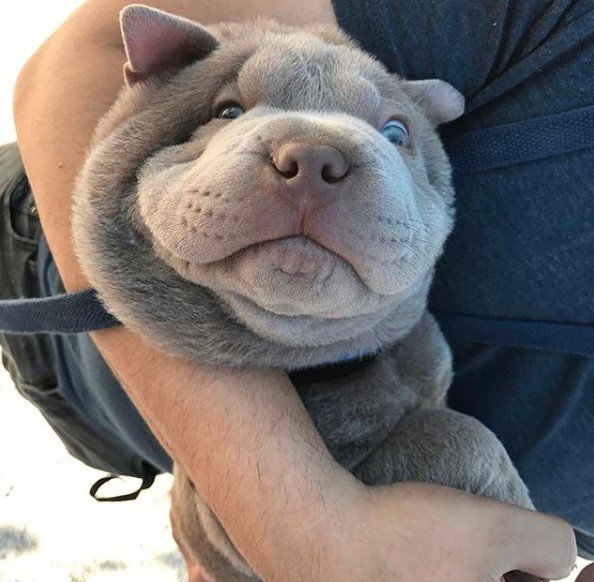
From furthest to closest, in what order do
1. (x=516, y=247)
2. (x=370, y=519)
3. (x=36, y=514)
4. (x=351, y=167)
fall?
(x=36, y=514), (x=516, y=247), (x=370, y=519), (x=351, y=167)

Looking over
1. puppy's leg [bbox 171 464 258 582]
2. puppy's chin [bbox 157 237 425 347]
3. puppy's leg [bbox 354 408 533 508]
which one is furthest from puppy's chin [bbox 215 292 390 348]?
puppy's leg [bbox 171 464 258 582]

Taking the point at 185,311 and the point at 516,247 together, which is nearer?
the point at 185,311

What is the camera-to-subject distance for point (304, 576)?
0.58 metres

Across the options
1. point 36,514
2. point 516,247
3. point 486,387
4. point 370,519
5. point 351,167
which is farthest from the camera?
point 36,514

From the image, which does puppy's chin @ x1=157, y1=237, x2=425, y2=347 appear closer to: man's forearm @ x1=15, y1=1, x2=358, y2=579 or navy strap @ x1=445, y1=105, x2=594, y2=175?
man's forearm @ x1=15, y1=1, x2=358, y2=579

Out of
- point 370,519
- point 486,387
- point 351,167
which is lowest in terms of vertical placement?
point 486,387

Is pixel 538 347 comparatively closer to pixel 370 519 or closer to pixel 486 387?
pixel 486 387

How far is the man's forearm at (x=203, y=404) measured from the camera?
603mm

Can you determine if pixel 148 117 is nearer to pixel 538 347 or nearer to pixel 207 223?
pixel 207 223

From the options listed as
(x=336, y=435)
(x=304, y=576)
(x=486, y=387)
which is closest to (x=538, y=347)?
(x=486, y=387)

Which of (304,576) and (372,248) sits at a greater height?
(372,248)

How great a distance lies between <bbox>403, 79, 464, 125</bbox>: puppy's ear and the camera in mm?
681

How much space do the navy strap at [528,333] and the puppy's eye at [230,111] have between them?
39 centimetres

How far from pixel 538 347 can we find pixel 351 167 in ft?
1.31
